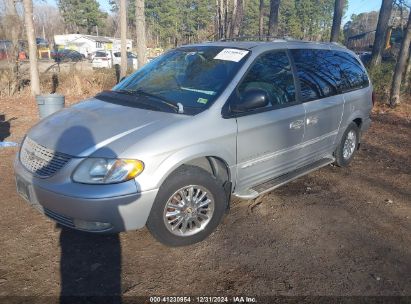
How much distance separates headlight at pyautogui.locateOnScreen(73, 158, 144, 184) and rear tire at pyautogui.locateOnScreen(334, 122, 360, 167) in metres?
3.61

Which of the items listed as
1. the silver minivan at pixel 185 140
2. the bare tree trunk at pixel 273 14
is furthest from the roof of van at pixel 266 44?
the bare tree trunk at pixel 273 14

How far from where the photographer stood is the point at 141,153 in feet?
9.81

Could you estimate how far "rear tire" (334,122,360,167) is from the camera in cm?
550

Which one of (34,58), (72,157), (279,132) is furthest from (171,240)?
(34,58)

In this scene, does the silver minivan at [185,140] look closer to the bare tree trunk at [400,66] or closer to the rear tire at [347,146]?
the rear tire at [347,146]

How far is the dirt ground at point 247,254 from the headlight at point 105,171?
81cm

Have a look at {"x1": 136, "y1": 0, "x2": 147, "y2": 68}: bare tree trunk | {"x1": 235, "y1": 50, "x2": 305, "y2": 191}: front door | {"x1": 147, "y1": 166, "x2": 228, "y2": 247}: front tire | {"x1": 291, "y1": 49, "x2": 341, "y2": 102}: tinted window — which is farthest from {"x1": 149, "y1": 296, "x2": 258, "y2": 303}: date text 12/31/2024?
{"x1": 136, "y1": 0, "x2": 147, "y2": 68}: bare tree trunk

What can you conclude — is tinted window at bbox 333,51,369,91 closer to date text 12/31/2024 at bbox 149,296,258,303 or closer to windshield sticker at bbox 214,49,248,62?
windshield sticker at bbox 214,49,248,62

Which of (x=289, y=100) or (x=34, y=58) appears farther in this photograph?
(x=34, y=58)

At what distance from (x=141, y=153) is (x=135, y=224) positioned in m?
0.62

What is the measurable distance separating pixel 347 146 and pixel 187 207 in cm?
337

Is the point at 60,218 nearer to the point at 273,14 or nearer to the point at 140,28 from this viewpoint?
the point at 273,14

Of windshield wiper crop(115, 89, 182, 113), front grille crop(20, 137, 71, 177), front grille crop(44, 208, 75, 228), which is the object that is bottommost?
front grille crop(44, 208, 75, 228)

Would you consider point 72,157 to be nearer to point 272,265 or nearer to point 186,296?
point 186,296
